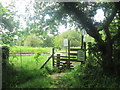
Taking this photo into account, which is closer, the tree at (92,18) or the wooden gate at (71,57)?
the tree at (92,18)

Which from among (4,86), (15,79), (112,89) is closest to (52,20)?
(15,79)

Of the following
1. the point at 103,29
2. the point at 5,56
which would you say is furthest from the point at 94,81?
the point at 5,56

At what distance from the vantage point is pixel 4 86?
10.0 ft

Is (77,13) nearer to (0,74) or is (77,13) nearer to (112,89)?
(112,89)

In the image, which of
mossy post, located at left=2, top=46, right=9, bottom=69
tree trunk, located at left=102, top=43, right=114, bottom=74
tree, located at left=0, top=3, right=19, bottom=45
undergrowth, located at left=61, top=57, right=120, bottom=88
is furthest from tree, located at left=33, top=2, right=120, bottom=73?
mossy post, located at left=2, top=46, right=9, bottom=69

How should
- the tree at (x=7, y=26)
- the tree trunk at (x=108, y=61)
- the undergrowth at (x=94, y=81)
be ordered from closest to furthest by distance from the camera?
1. the undergrowth at (x=94, y=81)
2. the tree trunk at (x=108, y=61)
3. the tree at (x=7, y=26)

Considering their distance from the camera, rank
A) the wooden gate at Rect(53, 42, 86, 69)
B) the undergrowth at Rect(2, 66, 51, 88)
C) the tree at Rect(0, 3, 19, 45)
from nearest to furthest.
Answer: the undergrowth at Rect(2, 66, 51, 88) → the tree at Rect(0, 3, 19, 45) → the wooden gate at Rect(53, 42, 86, 69)

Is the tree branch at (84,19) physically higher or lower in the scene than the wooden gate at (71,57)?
higher

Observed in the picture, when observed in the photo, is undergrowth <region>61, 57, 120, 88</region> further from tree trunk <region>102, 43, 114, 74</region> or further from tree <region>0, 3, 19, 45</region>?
tree <region>0, 3, 19, 45</region>

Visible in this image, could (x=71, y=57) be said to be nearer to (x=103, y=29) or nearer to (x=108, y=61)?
(x=108, y=61)

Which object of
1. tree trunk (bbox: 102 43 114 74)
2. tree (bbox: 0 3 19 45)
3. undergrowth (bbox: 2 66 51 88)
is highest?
tree (bbox: 0 3 19 45)

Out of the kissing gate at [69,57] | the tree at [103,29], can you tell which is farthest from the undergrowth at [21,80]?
the tree at [103,29]

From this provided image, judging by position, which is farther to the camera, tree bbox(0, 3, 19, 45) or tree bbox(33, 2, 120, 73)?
tree bbox(0, 3, 19, 45)

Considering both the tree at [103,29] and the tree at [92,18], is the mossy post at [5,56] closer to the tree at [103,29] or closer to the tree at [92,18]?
the tree at [92,18]
